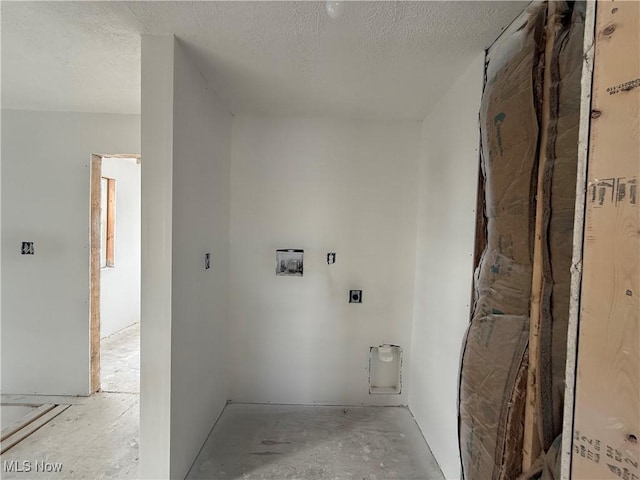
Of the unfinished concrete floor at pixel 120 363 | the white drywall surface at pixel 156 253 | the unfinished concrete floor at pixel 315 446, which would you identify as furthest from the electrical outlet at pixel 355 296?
the unfinished concrete floor at pixel 120 363

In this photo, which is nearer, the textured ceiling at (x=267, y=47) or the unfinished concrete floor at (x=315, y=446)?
the textured ceiling at (x=267, y=47)

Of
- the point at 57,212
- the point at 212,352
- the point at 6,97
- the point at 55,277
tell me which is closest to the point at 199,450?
the point at 212,352

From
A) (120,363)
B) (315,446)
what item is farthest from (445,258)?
(120,363)

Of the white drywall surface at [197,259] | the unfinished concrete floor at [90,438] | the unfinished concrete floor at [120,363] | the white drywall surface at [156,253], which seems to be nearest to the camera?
the white drywall surface at [156,253]

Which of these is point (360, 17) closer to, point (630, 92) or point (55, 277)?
point (630, 92)

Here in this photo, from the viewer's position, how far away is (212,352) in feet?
7.18

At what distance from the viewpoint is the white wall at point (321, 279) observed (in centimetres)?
254

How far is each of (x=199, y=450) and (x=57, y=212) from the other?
7.31 ft

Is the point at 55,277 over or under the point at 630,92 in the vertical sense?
under

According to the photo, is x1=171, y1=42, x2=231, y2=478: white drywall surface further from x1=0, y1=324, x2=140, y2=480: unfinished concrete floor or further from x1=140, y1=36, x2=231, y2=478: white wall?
x1=0, y1=324, x2=140, y2=480: unfinished concrete floor

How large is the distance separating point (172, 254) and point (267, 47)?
1.16 m

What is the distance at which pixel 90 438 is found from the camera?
6.74ft

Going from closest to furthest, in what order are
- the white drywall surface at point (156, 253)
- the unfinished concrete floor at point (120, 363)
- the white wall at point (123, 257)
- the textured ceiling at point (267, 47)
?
1. the textured ceiling at point (267, 47)
2. the white drywall surface at point (156, 253)
3. the unfinished concrete floor at point (120, 363)
4. the white wall at point (123, 257)

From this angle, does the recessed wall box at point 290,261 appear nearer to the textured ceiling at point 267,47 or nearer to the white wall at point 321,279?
the white wall at point 321,279
